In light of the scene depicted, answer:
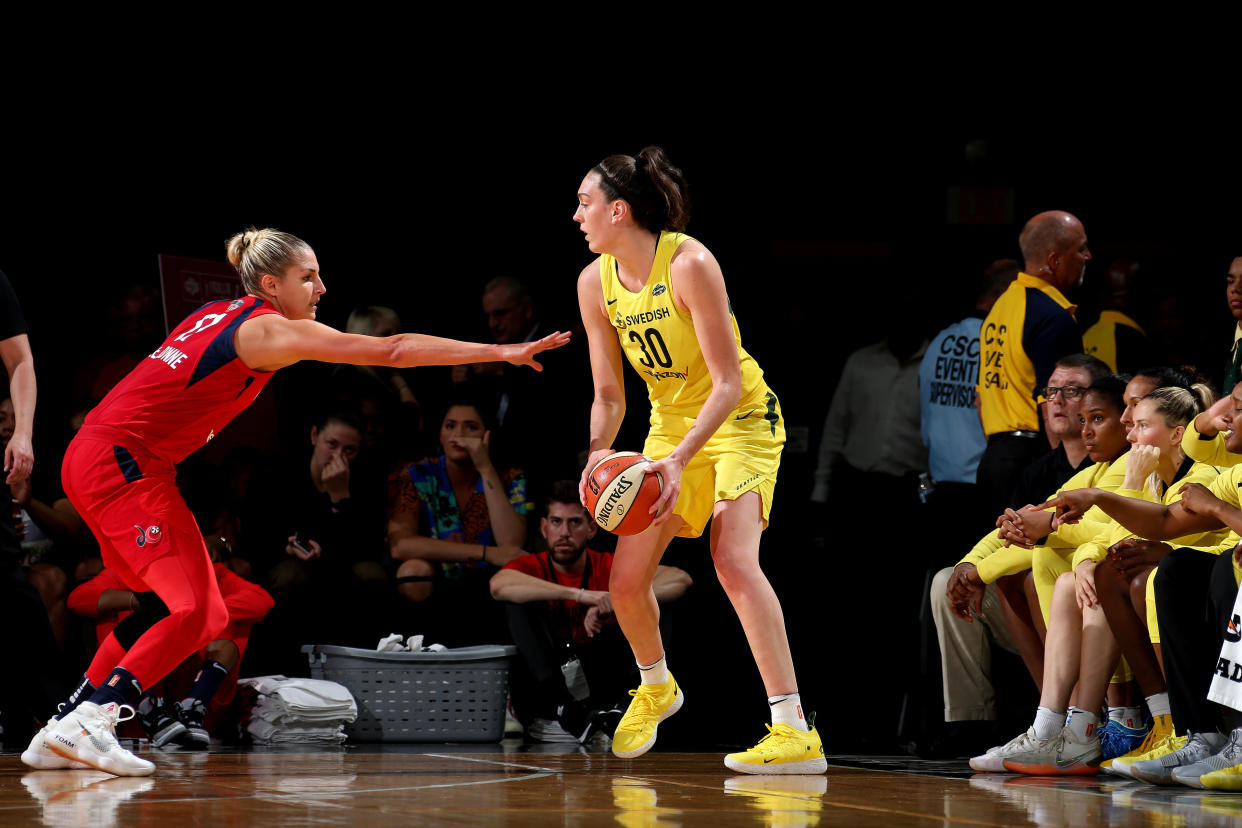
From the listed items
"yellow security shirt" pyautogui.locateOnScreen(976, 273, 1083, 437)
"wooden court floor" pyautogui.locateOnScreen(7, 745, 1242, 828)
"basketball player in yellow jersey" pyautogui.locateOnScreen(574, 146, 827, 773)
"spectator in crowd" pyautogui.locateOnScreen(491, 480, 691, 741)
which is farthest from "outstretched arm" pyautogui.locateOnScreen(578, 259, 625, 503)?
"yellow security shirt" pyautogui.locateOnScreen(976, 273, 1083, 437)

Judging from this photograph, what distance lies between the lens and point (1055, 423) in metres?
5.03

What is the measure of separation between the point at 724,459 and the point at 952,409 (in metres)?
2.36

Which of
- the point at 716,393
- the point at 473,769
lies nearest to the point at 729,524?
the point at 716,393

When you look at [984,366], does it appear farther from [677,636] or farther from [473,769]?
[473,769]

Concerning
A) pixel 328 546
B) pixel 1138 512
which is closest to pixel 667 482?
pixel 1138 512

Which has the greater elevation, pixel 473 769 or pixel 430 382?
pixel 430 382

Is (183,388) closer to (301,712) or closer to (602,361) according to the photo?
(602,361)

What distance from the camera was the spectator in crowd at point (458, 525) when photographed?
5.84 m

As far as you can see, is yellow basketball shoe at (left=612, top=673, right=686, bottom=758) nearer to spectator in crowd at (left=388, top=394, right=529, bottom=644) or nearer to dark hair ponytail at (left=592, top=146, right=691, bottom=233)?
dark hair ponytail at (left=592, top=146, right=691, bottom=233)

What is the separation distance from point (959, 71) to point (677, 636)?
4.68 m

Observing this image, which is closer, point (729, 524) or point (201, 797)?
point (201, 797)

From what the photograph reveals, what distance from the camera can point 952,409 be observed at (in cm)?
616

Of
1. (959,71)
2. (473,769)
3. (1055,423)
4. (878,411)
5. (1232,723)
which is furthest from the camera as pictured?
(959,71)

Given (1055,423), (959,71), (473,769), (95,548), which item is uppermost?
(959,71)
